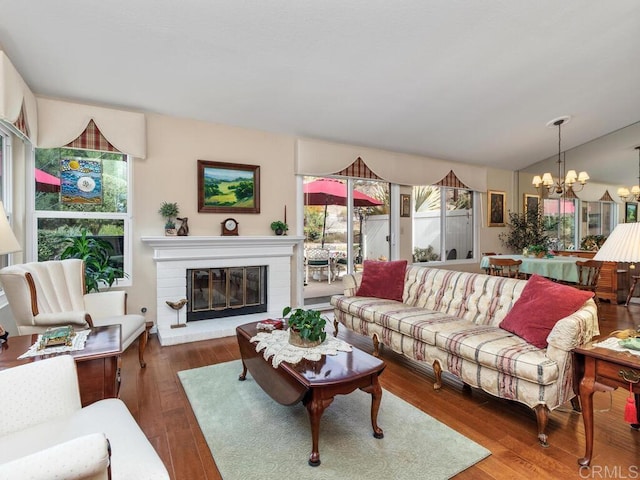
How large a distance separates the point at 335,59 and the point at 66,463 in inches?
136

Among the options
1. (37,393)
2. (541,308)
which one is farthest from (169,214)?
(541,308)

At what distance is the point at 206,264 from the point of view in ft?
13.8

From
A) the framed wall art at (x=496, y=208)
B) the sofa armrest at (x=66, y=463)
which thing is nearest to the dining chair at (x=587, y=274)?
the framed wall art at (x=496, y=208)

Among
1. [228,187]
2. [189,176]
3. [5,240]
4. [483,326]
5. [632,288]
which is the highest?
[189,176]

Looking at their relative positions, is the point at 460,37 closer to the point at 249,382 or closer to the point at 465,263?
the point at 249,382

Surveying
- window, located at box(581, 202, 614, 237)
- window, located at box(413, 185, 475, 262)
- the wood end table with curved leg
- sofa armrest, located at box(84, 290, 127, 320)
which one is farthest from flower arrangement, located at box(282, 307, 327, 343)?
window, located at box(581, 202, 614, 237)

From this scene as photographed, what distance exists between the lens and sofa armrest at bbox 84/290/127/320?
3.07 meters

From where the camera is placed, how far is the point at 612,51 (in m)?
3.78

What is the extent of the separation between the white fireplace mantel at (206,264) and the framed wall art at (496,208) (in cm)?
446

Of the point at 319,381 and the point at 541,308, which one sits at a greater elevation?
the point at 541,308

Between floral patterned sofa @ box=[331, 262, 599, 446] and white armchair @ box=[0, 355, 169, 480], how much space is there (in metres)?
1.99

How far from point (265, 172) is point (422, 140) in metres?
2.53

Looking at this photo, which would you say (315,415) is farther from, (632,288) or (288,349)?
(632,288)

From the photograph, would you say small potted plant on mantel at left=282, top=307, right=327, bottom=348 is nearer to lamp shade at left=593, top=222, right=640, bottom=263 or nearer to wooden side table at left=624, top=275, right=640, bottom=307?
lamp shade at left=593, top=222, right=640, bottom=263
